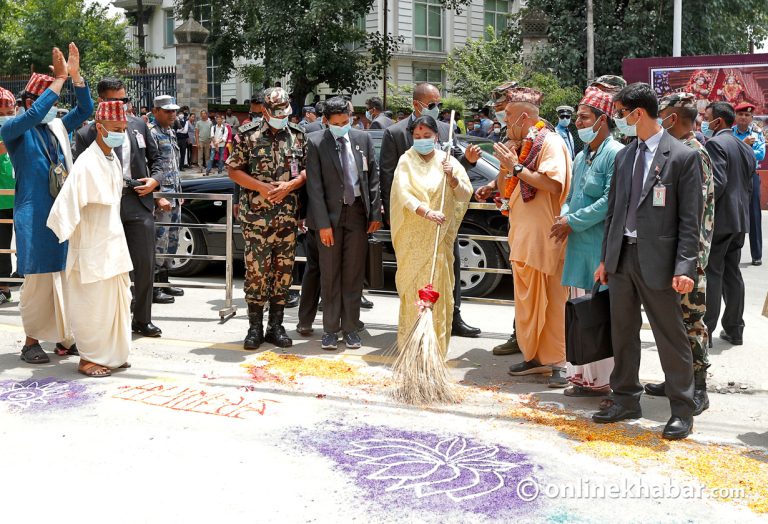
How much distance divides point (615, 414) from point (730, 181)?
119 inches

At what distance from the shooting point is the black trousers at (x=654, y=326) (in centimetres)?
507

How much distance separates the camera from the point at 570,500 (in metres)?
4.24

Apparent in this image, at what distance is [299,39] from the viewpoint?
92.1 feet

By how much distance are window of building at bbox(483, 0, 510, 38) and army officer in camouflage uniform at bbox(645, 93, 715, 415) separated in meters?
39.3

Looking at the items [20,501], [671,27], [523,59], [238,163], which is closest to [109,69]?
[523,59]

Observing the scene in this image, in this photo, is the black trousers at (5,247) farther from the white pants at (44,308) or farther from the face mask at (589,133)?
the face mask at (589,133)

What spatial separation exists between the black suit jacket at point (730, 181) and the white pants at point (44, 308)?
5.18m

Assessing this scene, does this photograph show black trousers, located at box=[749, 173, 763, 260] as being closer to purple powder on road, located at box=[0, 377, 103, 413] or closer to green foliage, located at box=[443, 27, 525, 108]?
purple powder on road, located at box=[0, 377, 103, 413]

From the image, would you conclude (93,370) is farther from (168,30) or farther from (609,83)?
(168,30)

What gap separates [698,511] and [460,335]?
3892 mm

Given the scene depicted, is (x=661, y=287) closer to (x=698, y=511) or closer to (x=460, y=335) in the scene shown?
(x=698, y=511)

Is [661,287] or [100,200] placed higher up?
[100,200]

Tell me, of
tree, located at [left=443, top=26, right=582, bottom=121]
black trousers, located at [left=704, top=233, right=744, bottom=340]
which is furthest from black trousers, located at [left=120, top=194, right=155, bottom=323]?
tree, located at [left=443, top=26, right=582, bottom=121]

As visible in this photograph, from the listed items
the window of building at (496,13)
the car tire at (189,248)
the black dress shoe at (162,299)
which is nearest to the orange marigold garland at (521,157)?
the black dress shoe at (162,299)
